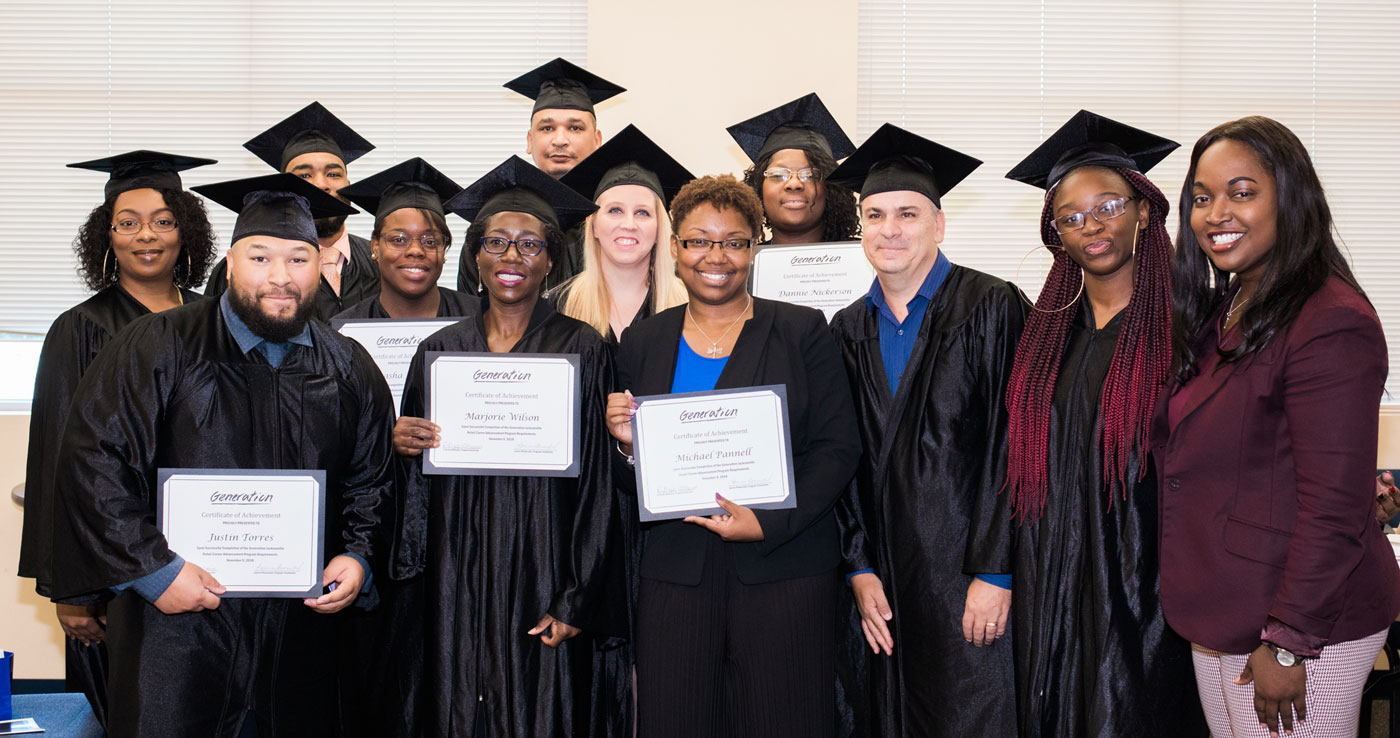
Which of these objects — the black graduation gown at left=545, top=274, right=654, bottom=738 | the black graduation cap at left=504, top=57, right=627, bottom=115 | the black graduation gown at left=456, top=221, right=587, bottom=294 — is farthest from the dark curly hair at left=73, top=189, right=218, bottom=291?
the black graduation gown at left=545, top=274, right=654, bottom=738

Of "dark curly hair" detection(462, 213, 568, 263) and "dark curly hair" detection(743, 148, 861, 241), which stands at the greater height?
"dark curly hair" detection(743, 148, 861, 241)

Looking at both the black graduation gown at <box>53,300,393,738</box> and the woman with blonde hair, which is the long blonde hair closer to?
the woman with blonde hair

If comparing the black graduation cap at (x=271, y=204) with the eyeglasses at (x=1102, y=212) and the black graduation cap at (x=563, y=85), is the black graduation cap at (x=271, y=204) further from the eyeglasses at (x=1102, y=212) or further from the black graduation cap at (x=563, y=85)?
the eyeglasses at (x=1102, y=212)

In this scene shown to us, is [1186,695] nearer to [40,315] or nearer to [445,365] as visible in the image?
[445,365]

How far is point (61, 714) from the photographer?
166 inches

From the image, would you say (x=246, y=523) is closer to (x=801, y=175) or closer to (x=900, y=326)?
(x=900, y=326)

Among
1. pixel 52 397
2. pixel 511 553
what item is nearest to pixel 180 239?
pixel 52 397

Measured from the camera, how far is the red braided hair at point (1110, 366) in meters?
2.82

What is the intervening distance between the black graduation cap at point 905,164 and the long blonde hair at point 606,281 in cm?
80

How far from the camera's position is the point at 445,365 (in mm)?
3174

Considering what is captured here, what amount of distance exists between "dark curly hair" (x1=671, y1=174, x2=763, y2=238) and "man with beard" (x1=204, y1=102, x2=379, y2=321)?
213 cm

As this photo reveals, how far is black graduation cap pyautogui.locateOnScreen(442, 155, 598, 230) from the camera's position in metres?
Result: 3.44

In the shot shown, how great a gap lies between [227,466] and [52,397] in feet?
4.39

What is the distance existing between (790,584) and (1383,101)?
20.0 ft
